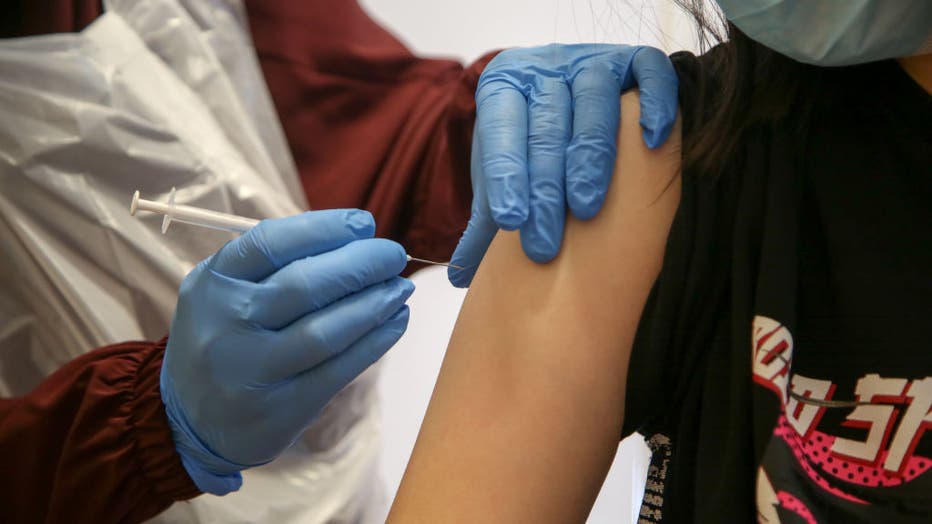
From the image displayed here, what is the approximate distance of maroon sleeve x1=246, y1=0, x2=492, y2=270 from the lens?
1330mm

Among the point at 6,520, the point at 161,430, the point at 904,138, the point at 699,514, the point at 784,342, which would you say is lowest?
the point at 6,520

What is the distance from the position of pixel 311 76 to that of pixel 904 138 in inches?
38.4

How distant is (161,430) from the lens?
0.97 meters

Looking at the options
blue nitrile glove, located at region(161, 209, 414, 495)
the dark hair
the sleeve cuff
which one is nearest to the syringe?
blue nitrile glove, located at region(161, 209, 414, 495)

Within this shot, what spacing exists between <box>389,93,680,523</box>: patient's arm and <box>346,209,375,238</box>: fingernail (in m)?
0.25

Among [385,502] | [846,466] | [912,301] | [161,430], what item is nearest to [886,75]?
[912,301]

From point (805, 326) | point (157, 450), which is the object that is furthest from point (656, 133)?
point (157, 450)

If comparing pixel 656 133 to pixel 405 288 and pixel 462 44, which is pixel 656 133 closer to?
pixel 405 288

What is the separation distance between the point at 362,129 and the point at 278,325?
56cm

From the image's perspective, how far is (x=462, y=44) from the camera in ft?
5.37

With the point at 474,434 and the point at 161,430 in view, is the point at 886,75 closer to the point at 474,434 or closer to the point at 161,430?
the point at 474,434

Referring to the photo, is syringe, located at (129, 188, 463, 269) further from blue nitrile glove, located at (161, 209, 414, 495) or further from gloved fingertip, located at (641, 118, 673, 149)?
gloved fingertip, located at (641, 118, 673, 149)

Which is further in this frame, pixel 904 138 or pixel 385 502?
pixel 385 502

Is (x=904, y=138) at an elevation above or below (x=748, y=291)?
above
